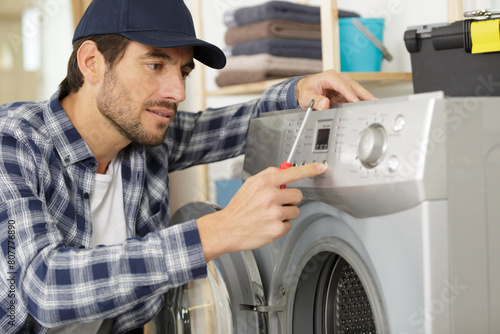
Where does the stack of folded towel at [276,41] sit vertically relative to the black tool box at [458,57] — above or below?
above

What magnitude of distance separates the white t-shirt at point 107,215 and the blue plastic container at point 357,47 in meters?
0.69

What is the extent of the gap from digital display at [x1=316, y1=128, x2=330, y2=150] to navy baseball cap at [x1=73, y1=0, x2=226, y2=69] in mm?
317

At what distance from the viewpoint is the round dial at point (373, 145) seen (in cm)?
79

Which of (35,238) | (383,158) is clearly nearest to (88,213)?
(35,238)

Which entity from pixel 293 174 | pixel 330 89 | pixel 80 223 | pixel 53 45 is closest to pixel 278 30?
pixel 330 89

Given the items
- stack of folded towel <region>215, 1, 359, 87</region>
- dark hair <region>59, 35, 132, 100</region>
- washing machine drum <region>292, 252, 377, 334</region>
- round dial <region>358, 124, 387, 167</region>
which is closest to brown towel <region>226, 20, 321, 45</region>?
stack of folded towel <region>215, 1, 359, 87</region>

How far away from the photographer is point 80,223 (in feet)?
3.72

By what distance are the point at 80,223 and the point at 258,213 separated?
0.45 m

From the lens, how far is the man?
866mm

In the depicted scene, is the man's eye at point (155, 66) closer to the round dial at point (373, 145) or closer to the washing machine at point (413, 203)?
the washing machine at point (413, 203)

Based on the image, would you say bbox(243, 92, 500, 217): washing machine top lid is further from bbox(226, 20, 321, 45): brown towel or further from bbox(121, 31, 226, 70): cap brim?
bbox(226, 20, 321, 45): brown towel

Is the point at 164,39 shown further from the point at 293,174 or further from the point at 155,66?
the point at 293,174

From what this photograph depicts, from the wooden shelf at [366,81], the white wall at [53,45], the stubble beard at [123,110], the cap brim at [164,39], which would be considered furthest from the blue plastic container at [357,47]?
the white wall at [53,45]

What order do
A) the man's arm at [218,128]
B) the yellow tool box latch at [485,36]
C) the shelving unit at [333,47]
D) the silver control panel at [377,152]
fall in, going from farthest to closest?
the shelving unit at [333,47] → the man's arm at [218,128] → the yellow tool box latch at [485,36] → the silver control panel at [377,152]
